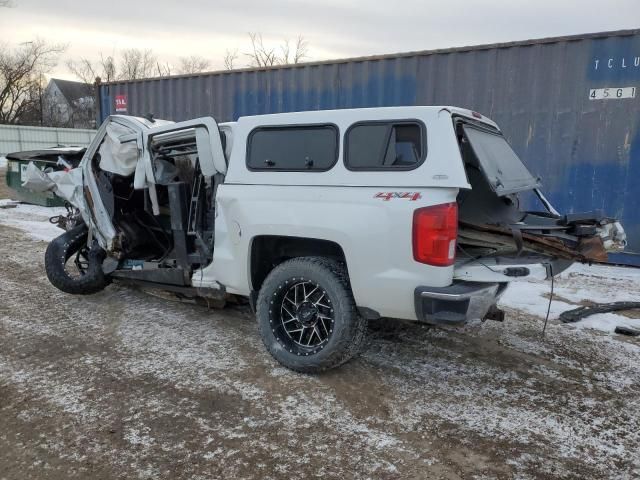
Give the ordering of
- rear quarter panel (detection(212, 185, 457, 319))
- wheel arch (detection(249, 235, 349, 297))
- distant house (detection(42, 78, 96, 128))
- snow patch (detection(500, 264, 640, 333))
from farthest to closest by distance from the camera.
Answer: distant house (detection(42, 78, 96, 128))
snow patch (detection(500, 264, 640, 333))
wheel arch (detection(249, 235, 349, 297))
rear quarter panel (detection(212, 185, 457, 319))

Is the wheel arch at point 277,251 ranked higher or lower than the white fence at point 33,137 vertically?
lower

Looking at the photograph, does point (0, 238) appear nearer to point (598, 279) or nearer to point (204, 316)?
point (204, 316)

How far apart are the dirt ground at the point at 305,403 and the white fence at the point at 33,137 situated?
2770 centimetres

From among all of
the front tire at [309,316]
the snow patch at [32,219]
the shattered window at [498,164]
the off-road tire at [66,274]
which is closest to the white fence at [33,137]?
the snow patch at [32,219]

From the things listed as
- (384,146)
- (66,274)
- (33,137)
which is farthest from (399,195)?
(33,137)

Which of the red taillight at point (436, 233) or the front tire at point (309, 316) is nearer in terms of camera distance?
the red taillight at point (436, 233)

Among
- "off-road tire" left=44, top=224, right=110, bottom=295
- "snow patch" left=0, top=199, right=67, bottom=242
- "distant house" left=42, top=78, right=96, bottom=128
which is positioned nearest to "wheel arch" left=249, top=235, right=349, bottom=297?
"off-road tire" left=44, top=224, right=110, bottom=295

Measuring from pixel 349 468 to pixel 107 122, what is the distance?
3945 mm

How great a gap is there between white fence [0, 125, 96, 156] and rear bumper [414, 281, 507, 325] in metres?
29.2

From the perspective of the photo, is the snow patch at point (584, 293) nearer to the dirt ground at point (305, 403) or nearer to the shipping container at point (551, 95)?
the dirt ground at point (305, 403)

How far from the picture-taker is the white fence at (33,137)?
98.2 ft

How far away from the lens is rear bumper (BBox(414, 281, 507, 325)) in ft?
10.1

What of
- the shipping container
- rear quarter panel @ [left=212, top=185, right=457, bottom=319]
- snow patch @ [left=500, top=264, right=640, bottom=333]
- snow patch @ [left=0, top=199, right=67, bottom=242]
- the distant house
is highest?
the distant house

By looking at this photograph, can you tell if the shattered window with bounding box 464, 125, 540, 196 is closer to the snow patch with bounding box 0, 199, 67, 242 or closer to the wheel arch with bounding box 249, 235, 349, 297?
the wheel arch with bounding box 249, 235, 349, 297
